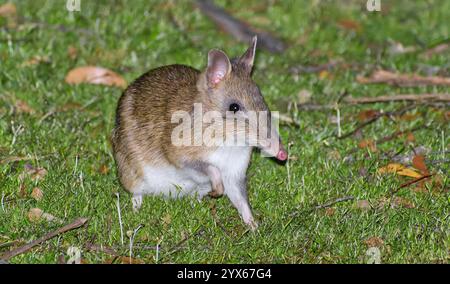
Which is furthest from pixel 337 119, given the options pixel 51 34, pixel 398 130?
pixel 51 34

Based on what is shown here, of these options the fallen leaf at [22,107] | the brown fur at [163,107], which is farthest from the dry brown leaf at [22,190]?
the fallen leaf at [22,107]

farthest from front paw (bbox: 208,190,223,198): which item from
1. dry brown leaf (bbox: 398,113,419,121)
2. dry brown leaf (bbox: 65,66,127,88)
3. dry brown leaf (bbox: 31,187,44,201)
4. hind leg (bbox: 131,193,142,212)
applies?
dry brown leaf (bbox: 65,66,127,88)

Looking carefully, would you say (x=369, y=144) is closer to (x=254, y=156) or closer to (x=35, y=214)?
(x=254, y=156)

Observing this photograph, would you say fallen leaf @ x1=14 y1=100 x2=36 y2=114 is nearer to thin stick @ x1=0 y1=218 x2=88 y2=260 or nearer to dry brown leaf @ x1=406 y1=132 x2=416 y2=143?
thin stick @ x1=0 y1=218 x2=88 y2=260

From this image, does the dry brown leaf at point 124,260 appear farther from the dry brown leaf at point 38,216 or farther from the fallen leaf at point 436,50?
the fallen leaf at point 436,50

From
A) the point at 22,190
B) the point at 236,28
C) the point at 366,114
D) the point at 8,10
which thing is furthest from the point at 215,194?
the point at 8,10

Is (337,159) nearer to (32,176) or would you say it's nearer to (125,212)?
(125,212)
